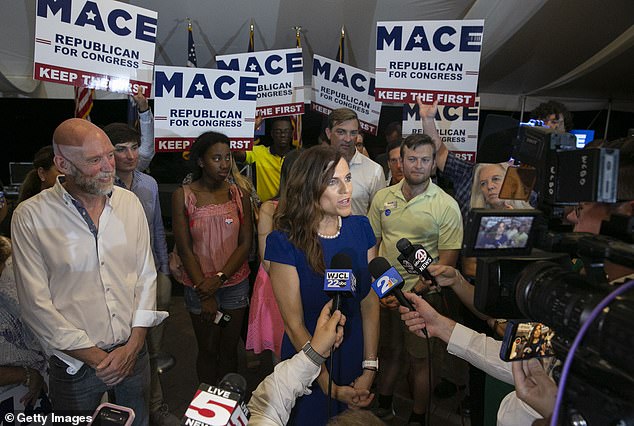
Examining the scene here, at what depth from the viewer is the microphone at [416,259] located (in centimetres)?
202

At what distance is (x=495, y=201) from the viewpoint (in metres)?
2.97

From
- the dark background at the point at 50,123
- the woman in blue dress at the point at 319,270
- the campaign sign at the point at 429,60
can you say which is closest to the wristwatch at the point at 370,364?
the woman in blue dress at the point at 319,270

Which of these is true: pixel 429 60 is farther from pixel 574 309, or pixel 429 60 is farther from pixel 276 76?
pixel 574 309

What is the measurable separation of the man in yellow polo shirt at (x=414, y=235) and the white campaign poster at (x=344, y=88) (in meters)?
2.08

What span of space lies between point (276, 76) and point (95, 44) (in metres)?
1.78

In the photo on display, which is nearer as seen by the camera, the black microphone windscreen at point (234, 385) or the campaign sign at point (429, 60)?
the black microphone windscreen at point (234, 385)

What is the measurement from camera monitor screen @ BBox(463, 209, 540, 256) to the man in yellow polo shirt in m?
1.81

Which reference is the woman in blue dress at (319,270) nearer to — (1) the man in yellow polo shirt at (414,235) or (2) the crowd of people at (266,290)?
(2) the crowd of people at (266,290)

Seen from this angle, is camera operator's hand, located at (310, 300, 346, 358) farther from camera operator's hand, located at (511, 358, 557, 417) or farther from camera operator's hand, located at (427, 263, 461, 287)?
camera operator's hand, located at (427, 263, 461, 287)

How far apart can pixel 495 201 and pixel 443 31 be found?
169 centimetres

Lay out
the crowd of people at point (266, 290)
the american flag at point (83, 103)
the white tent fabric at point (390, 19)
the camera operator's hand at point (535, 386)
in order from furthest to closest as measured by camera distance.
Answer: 1. the white tent fabric at point (390, 19)
2. the american flag at point (83, 103)
3. the crowd of people at point (266, 290)
4. the camera operator's hand at point (535, 386)

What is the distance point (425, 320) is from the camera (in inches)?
73.6

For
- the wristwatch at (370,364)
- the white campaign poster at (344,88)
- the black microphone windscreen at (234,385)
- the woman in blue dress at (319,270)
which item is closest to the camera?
the black microphone windscreen at (234,385)

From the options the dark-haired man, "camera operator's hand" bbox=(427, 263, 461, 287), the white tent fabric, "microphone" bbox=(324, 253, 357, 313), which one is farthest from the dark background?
"microphone" bbox=(324, 253, 357, 313)
